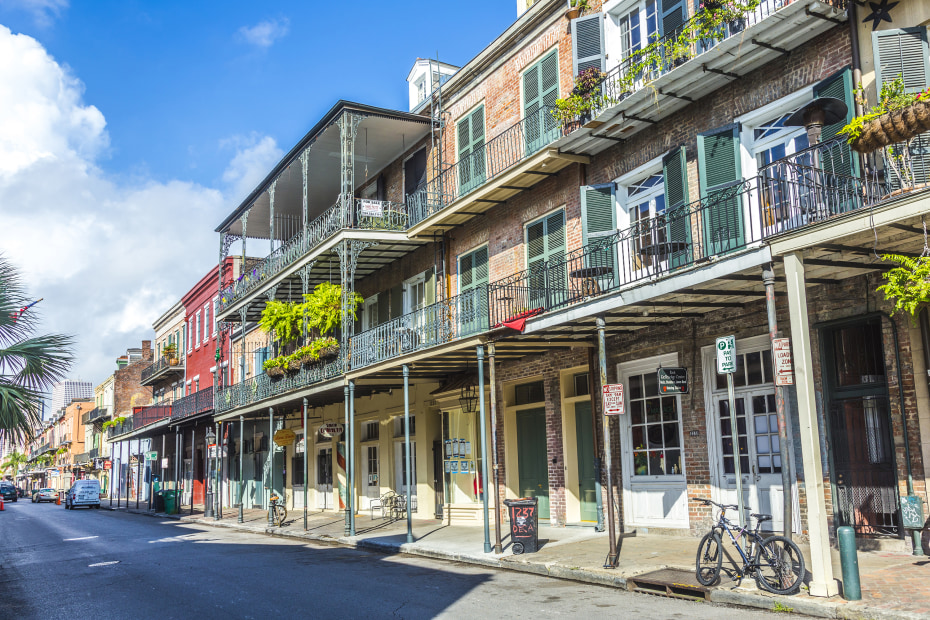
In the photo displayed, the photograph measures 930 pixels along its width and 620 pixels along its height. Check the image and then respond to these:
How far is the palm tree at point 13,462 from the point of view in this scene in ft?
343

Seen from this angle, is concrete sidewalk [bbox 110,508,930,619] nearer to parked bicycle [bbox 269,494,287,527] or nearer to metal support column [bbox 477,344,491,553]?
metal support column [bbox 477,344,491,553]

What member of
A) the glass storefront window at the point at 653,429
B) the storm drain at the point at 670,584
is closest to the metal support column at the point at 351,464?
the glass storefront window at the point at 653,429

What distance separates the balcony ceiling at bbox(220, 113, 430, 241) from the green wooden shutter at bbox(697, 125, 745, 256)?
8932mm

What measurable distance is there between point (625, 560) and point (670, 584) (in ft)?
6.25

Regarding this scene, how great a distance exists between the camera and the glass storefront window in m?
12.9

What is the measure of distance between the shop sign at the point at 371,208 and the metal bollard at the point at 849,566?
13941 mm

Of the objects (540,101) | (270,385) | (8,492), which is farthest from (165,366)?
(540,101)

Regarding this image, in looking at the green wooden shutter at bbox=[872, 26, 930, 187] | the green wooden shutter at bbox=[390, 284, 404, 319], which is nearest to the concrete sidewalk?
the green wooden shutter at bbox=[390, 284, 404, 319]

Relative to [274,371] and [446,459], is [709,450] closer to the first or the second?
[446,459]

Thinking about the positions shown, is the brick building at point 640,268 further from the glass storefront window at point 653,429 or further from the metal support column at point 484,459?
the metal support column at point 484,459

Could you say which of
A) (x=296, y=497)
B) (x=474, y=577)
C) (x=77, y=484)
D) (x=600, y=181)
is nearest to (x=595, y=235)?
(x=600, y=181)

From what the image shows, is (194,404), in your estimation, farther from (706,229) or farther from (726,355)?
(726,355)

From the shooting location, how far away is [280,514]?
70.5ft

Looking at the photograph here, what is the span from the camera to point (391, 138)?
20.5 m
